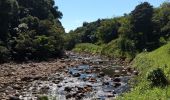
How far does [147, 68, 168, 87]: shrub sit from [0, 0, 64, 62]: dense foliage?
39.0 meters

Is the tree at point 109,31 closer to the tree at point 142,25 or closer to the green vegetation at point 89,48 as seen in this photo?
the green vegetation at point 89,48

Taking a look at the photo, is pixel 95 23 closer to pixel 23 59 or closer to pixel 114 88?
pixel 23 59

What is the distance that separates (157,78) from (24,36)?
49.4 m

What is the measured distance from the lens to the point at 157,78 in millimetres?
32188

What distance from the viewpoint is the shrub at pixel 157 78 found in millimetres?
31922

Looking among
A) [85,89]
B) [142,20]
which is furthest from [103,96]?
[142,20]

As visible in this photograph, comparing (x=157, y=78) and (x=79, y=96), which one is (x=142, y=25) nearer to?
(x=157, y=78)

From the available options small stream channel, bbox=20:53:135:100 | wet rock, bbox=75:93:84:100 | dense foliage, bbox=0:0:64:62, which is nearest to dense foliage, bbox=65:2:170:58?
dense foliage, bbox=0:0:64:62

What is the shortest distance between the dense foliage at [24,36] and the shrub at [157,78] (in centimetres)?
3896

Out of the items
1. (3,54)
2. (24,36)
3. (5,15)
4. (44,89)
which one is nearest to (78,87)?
(44,89)

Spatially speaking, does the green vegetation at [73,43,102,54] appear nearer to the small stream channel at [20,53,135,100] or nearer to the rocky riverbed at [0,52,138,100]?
the rocky riverbed at [0,52,138,100]

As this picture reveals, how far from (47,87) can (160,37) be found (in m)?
42.7

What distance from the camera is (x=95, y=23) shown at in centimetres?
16912

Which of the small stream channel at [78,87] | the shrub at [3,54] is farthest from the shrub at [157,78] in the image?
the shrub at [3,54]
